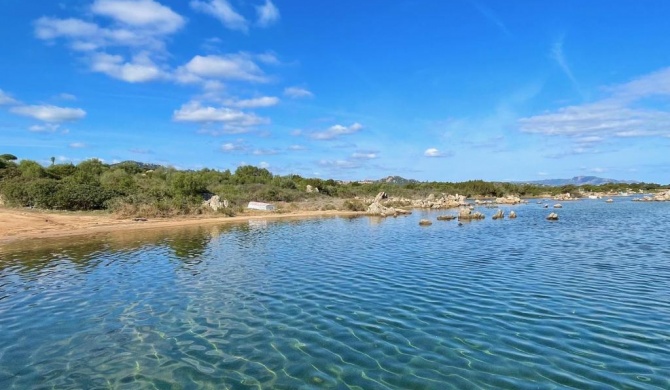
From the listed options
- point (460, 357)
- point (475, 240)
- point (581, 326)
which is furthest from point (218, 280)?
point (475, 240)

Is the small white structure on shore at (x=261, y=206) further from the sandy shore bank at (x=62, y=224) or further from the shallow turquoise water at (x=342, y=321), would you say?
the shallow turquoise water at (x=342, y=321)

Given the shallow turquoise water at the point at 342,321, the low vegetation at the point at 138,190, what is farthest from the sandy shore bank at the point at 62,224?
the shallow turquoise water at the point at 342,321

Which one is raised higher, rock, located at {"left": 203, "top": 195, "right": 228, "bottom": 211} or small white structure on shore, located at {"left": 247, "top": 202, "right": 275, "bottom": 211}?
rock, located at {"left": 203, "top": 195, "right": 228, "bottom": 211}

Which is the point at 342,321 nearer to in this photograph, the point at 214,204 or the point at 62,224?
the point at 62,224

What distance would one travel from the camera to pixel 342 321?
11266 millimetres

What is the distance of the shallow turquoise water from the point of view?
805 cm

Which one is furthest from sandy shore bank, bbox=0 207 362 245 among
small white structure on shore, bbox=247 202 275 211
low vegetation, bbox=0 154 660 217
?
small white structure on shore, bbox=247 202 275 211

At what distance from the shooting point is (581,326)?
33.7 ft

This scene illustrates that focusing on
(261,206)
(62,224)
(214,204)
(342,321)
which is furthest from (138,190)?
(342,321)

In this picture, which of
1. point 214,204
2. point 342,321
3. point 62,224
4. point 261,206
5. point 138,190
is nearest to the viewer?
point 342,321

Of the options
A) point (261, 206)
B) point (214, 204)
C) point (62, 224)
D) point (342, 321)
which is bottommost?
point (342, 321)

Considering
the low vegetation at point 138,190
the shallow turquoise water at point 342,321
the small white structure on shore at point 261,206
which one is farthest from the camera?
the small white structure on shore at point 261,206

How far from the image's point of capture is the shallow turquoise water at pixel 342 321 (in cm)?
805

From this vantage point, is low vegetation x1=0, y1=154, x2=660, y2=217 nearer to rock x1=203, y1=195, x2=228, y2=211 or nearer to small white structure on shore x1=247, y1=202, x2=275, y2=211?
rock x1=203, y1=195, x2=228, y2=211
